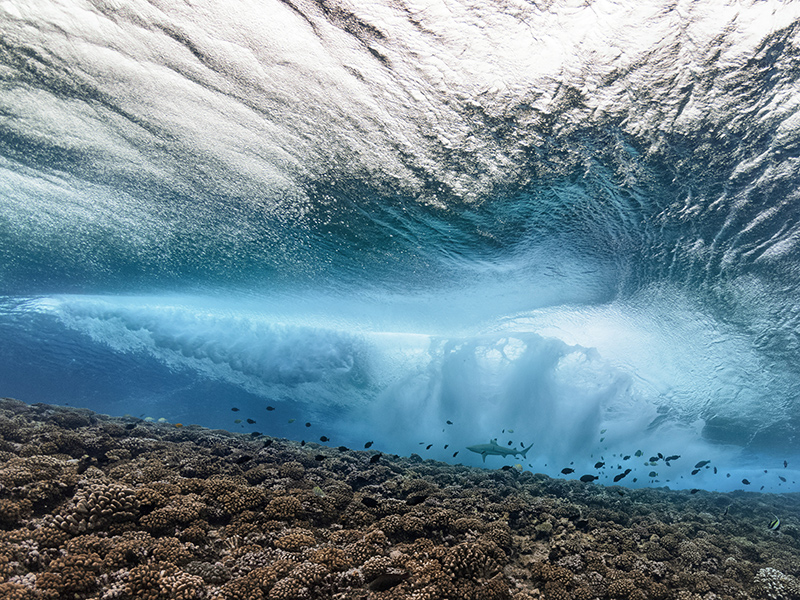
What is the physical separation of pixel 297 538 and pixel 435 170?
11.0 metres

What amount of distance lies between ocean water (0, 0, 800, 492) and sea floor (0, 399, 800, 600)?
7.43m

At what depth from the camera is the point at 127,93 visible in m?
10.5

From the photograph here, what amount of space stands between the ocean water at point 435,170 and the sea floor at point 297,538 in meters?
7.43

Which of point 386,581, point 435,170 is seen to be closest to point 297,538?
point 386,581

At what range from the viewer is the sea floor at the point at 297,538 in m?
4.78

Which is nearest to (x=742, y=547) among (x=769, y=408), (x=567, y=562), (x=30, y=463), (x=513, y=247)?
(x=567, y=562)

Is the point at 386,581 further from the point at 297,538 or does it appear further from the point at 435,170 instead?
the point at 435,170

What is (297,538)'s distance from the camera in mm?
6109

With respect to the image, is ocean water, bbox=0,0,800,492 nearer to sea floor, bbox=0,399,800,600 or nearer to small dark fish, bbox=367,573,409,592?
sea floor, bbox=0,399,800,600

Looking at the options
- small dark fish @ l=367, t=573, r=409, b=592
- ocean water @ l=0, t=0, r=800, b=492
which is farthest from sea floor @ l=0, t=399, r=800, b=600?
ocean water @ l=0, t=0, r=800, b=492

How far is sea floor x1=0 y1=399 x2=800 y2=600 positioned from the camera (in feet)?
15.7

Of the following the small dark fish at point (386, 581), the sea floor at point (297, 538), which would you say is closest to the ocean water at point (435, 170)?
the sea floor at point (297, 538)

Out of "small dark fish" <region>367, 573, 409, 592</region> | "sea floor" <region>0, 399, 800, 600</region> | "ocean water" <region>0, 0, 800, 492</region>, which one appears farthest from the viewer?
"ocean water" <region>0, 0, 800, 492</region>

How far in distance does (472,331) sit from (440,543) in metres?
23.7
